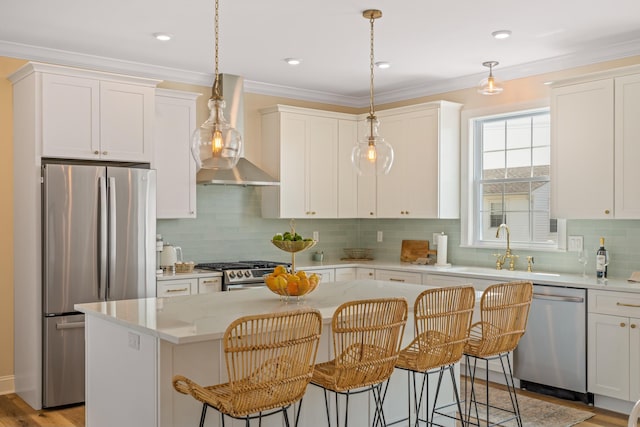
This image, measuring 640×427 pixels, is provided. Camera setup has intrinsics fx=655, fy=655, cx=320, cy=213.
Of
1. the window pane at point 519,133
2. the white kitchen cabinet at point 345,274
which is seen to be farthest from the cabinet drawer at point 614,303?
the white kitchen cabinet at point 345,274

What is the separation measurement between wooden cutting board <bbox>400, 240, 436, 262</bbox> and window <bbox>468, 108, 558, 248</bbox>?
0.53 metres

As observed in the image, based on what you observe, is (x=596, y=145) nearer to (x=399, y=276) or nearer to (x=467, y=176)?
(x=467, y=176)

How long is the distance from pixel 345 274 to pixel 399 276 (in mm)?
608

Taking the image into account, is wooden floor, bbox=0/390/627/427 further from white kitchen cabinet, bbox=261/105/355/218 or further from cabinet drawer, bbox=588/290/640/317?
white kitchen cabinet, bbox=261/105/355/218

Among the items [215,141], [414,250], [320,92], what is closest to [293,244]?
[215,141]

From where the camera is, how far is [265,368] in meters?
2.66

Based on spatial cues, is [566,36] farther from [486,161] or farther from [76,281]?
[76,281]

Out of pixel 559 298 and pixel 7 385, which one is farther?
pixel 7 385

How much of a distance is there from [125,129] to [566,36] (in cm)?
339

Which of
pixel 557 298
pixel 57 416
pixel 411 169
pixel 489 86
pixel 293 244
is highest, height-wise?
pixel 489 86

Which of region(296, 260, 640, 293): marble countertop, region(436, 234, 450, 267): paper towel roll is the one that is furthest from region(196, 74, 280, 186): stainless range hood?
region(436, 234, 450, 267): paper towel roll

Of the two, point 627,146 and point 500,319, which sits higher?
point 627,146

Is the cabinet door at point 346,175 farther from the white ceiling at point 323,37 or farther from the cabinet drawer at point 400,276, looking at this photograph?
the cabinet drawer at point 400,276

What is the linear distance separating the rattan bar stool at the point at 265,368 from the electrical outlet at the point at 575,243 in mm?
3318
